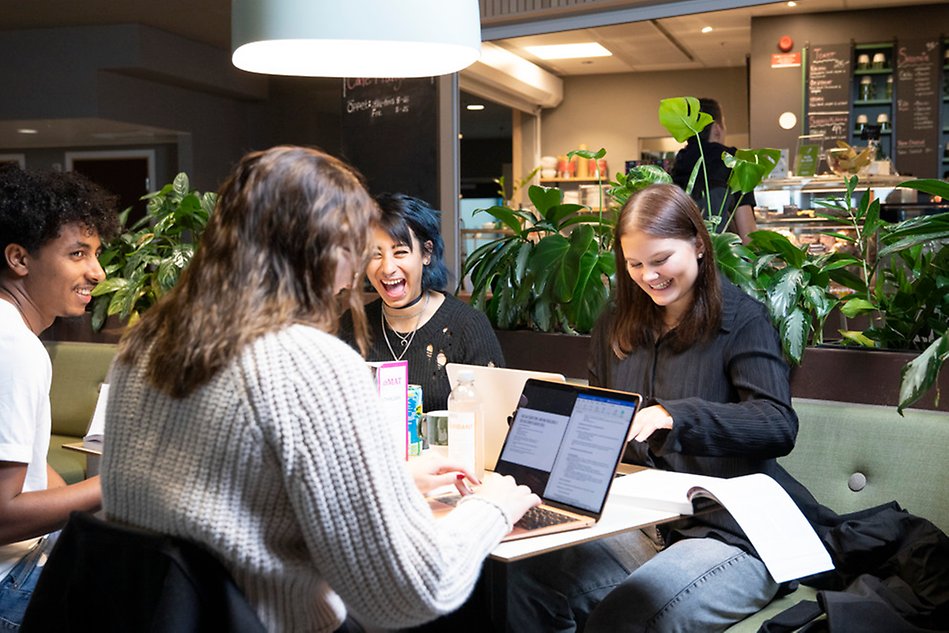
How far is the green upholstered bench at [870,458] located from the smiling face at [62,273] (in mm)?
1586

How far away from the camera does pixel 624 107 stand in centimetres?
1008

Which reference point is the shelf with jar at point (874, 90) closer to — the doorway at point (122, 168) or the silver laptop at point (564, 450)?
the silver laptop at point (564, 450)

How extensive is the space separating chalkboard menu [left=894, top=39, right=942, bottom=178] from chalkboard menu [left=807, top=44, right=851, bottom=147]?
38cm

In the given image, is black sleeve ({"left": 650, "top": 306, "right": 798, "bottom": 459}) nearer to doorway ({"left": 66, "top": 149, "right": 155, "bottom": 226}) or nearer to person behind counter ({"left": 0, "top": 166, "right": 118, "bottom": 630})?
person behind counter ({"left": 0, "top": 166, "right": 118, "bottom": 630})

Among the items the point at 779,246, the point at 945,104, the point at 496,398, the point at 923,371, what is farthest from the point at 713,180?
the point at 945,104

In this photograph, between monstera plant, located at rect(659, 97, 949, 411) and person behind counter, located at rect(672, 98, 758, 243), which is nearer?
monstera plant, located at rect(659, 97, 949, 411)

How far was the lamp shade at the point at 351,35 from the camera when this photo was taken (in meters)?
2.00

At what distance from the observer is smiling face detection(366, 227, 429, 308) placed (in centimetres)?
279

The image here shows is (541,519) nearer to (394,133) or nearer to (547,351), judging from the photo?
(547,351)

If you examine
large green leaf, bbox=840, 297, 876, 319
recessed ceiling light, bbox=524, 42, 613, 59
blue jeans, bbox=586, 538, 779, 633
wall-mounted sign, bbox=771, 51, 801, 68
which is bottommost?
blue jeans, bbox=586, 538, 779, 633

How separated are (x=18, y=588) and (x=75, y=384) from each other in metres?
2.47

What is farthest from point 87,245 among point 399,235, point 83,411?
point 83,411

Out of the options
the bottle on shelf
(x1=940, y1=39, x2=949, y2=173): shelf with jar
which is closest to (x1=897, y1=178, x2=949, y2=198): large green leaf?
(x1=940, y1=39, x2=949, y2=173): shelf with jar

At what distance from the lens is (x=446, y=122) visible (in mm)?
5297
